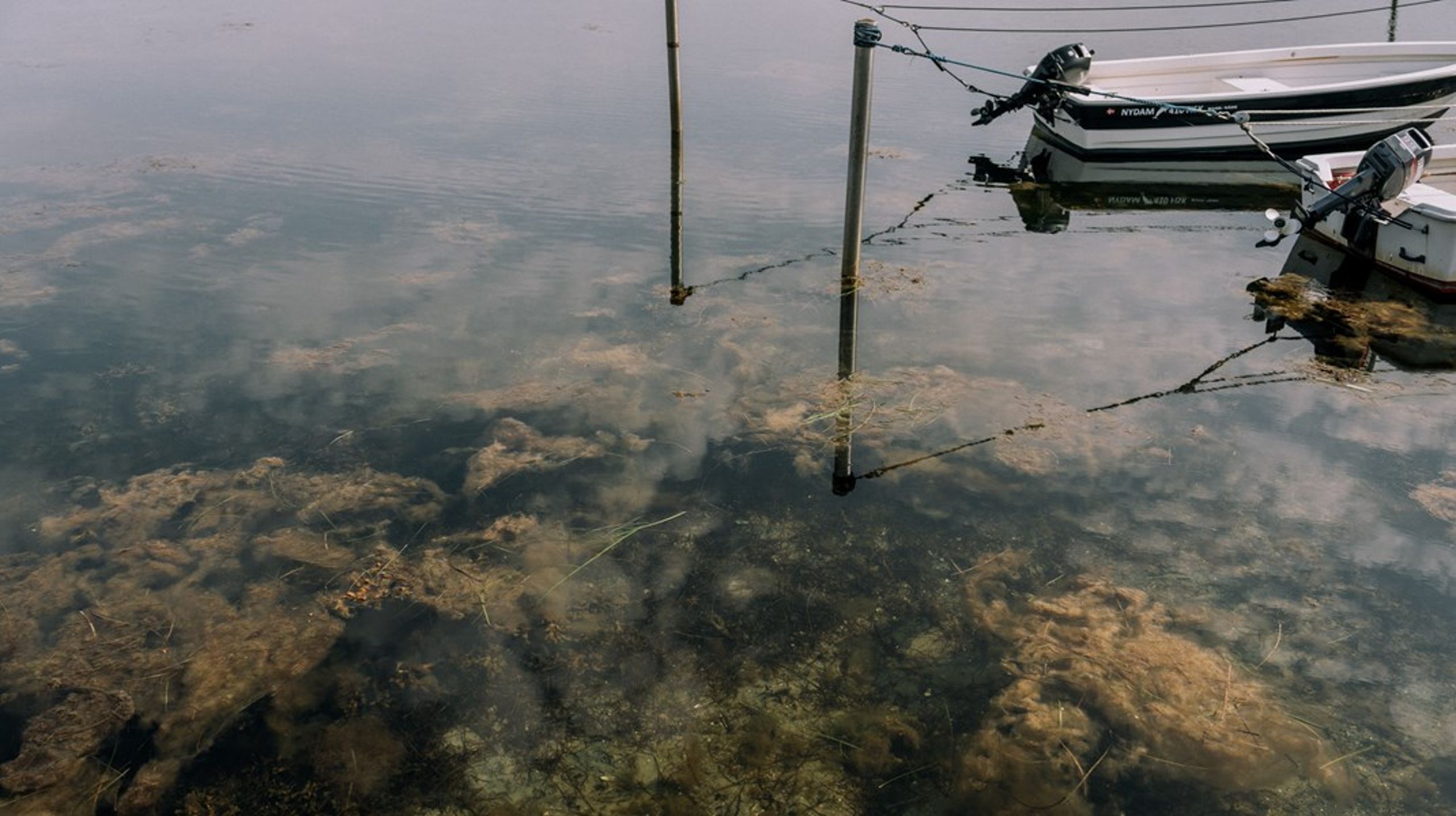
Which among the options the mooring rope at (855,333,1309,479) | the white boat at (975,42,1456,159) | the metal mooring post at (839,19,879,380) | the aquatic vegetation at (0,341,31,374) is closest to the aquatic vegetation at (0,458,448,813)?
the aquatic vegetation at (0,341,31,374)

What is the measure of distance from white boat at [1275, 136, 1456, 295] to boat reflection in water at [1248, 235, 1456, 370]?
0.74ft

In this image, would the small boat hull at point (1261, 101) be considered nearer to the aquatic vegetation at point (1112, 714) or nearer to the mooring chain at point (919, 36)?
the mooring chain at point (919, 36)

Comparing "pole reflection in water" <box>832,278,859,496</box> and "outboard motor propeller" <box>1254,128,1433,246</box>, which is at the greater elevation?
"outboard motor propeller" <box>1254,128,1433,246</box>

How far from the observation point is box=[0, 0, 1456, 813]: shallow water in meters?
4.80

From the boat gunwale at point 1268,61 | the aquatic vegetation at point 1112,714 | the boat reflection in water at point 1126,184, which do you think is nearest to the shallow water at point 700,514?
the aquatic vegetation at point 1112,714

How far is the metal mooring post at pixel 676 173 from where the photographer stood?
10961 millimetres

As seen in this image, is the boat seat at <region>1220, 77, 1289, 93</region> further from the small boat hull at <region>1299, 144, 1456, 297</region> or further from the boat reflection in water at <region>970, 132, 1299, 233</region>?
the small boat hull at <region>1299, 144, 1456, 297</region>

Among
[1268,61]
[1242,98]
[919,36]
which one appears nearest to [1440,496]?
[919,36]

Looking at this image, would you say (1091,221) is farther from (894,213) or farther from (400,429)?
A: (400,429)

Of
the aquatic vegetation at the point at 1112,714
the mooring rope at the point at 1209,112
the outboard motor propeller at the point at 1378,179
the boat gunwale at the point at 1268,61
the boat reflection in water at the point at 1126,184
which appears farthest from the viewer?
the boat gunwale at the point at 1268,61

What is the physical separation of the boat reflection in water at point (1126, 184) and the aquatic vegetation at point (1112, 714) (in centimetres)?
903

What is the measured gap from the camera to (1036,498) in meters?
6.86

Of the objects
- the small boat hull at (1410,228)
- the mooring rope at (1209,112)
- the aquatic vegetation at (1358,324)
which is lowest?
the aquatic vegetation at (1358,324)

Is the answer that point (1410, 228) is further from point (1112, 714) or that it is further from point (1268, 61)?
point (1112, 714)
